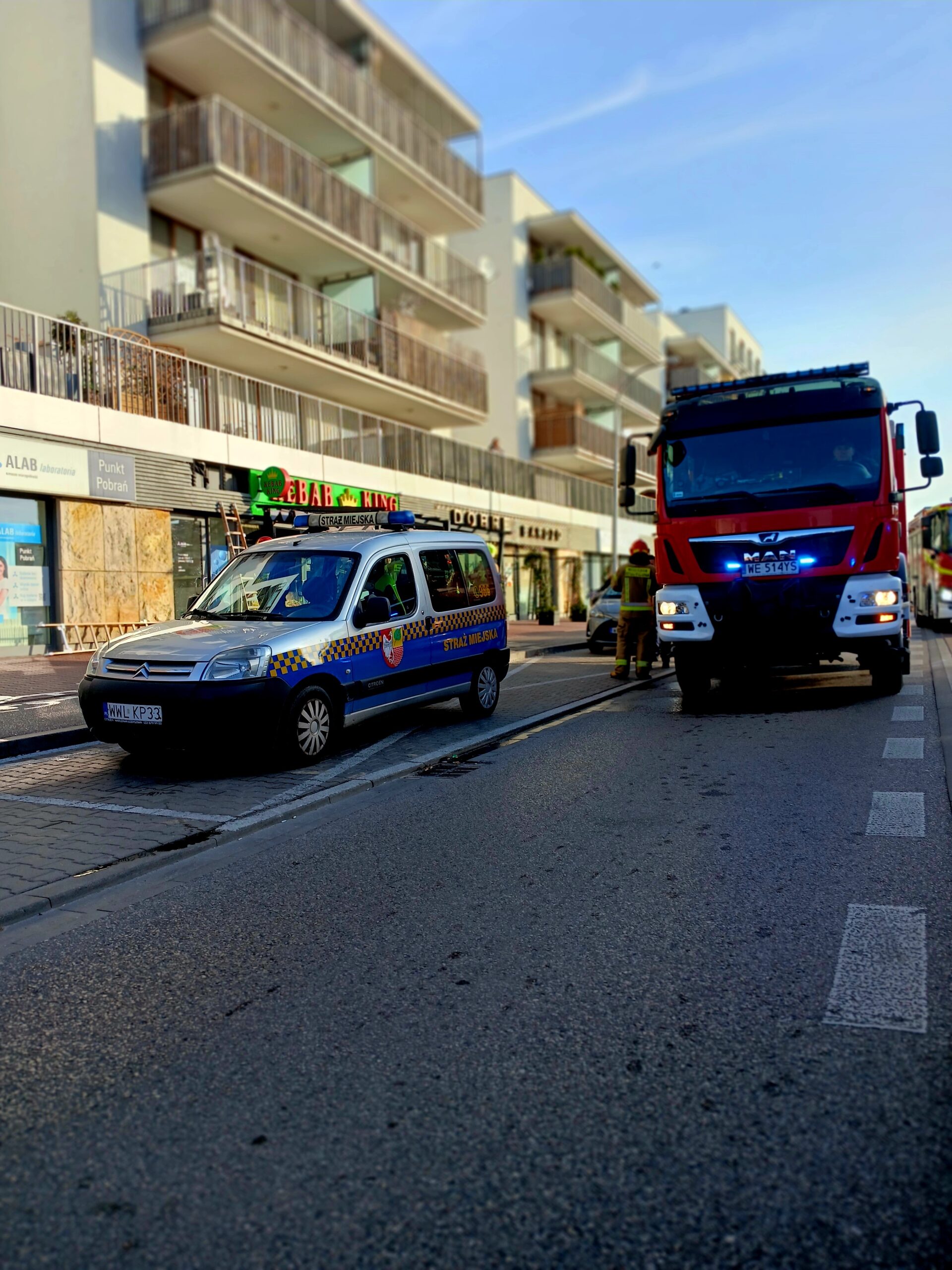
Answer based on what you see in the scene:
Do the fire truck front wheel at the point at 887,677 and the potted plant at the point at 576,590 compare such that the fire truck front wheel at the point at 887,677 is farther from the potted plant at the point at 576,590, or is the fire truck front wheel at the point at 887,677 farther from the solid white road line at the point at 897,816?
the potted plant at the point at 576,590

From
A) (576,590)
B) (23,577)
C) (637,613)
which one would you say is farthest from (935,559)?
(23,577)

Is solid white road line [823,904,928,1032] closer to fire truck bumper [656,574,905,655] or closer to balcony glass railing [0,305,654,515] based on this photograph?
fire truck bumper [656,574,905,655]

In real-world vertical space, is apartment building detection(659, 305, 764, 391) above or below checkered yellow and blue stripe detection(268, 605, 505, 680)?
above

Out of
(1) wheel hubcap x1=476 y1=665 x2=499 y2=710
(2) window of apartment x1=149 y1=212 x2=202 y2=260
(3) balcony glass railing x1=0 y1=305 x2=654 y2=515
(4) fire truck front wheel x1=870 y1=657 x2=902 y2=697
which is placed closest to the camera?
(1) wheel hubcap x1=476 y1=665 x2=499 y2=710

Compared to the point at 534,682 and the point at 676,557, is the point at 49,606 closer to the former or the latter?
the point at 534,682

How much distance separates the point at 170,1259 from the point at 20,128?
2231 cm

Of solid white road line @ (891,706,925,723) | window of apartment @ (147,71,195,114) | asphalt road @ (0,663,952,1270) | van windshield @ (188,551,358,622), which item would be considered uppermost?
window of apartment @ (147,71,195,114)

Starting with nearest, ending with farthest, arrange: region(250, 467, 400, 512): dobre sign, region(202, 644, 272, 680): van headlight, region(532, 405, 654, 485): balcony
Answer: region(202, 644, 272, 680): van headlight < region(250, 467, 400, 512): dobre sign < region(532, 405, 654, 485): balcony

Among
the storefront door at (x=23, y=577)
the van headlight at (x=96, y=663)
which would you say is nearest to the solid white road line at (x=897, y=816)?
the van headlight at (x=96, y=663)

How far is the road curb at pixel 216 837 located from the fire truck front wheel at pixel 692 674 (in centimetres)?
212

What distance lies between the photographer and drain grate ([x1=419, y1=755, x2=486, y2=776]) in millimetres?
7602

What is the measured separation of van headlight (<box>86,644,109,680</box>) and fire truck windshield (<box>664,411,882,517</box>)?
5774 mm

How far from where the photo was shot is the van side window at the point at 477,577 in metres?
10.4

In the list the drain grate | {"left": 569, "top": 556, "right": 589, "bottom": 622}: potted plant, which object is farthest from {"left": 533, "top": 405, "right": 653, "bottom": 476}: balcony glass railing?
the drain grate
